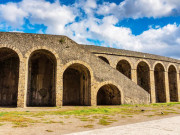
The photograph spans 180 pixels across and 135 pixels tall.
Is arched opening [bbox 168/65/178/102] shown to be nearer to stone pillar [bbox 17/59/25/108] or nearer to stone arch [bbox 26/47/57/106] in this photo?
stone arch [bbox 26/47/57/106]

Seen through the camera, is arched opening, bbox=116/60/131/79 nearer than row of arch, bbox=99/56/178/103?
Yes

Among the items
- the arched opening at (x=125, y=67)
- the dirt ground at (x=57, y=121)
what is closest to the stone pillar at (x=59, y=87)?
the dirt ground at (x=57, y=121)

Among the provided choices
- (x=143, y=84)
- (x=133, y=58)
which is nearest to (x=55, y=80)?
(x=133, y=58)

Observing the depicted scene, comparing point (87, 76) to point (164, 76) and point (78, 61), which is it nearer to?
point (78, 61)

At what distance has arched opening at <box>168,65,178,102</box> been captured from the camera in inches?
880

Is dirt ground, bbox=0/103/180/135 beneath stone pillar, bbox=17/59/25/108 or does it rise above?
beneath

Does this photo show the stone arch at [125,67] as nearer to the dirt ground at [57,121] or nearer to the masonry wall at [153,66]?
the masonry wall at [153,66]

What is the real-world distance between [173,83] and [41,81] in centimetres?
1752

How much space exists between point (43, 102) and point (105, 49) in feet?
26.2

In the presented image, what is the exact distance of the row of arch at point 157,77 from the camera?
62.8ft

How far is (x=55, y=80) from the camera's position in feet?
37.9

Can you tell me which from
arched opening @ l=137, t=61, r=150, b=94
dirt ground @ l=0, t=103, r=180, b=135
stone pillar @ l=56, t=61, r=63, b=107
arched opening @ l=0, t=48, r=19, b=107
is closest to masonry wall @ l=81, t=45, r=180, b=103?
arched opening @ l=137, t=61, r=150, b=94

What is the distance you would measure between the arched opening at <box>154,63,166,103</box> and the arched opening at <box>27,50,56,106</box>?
45.6 ft

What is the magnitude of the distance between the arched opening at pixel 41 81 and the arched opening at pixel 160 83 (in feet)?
45.6
